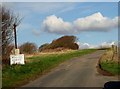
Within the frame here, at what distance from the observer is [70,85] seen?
22.3 meters

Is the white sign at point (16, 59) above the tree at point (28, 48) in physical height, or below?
below

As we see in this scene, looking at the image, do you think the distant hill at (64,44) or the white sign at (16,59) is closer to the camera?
the white sign at (16,59)

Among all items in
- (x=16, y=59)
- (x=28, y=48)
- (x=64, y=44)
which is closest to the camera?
(x=16, y=59)

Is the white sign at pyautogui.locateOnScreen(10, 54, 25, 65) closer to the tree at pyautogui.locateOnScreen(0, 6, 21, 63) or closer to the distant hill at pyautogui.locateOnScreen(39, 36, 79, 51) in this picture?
the tree at pyautogui.locateOnScreen(0, 6, 21, 63)

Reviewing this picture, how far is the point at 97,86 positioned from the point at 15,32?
22.9 metres

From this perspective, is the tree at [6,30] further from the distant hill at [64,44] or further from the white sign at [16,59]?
the distant hill at [64,44]

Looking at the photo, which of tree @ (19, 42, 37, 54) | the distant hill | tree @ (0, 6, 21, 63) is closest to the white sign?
tree @ (0, 6, 21, 63)

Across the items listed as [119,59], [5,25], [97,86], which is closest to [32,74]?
[97,86]

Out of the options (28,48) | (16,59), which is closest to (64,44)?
(28,48)

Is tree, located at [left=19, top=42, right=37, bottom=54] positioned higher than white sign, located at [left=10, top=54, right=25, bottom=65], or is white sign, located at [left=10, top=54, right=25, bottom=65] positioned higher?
tree, located at [left=19, top=42, right=37, bottom=54]

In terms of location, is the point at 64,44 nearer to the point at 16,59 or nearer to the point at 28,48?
the point at 28,48

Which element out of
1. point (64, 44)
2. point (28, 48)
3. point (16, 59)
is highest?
point (64, 44)

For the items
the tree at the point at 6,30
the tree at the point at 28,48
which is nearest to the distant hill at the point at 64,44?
the tree at the point at 28,48

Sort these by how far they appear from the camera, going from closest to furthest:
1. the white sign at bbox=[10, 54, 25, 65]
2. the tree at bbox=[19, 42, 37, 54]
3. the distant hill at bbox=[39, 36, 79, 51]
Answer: the white sign at bbox=[10, 54, 25, 65] < the tree at bbox=[19, 42, 37, 54] < the distant hill at bbox=[39, 36, 79, 51]
